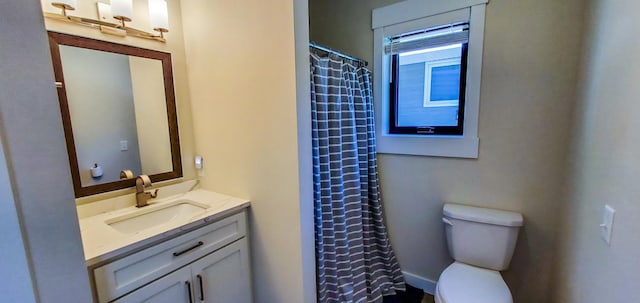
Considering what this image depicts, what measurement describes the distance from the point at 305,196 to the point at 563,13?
5.49 feet

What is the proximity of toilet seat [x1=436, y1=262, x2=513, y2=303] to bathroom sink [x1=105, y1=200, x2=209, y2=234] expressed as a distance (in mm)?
1362

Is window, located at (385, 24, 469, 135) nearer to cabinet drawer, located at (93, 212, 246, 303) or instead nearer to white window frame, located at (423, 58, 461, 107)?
white window frame, located at (423, 58, 461, 107)

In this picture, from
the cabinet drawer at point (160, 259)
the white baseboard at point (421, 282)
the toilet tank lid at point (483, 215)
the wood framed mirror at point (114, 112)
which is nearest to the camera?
the cabinet drawer at point (160, 259)

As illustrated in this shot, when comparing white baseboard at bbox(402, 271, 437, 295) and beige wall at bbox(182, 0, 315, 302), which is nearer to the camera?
beige wall at bbox(182, 0, 315, 302)

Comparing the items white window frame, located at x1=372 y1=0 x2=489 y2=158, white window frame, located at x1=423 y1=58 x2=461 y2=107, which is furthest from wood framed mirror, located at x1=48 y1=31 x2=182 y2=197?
white window frame, located at x1=423 y1=58 x2=461 y2=107

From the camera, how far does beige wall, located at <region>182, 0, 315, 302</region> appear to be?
1.24 meters

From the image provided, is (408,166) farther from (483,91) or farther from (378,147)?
(483,91)

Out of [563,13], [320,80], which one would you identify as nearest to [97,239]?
[320,80]

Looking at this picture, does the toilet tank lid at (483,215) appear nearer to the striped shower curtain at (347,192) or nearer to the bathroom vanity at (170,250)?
the striped shower curtain at (347,192)

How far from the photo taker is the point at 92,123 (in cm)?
132

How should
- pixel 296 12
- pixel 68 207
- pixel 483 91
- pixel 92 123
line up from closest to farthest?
pixel 68 207
pixel 296 12
pixel 92 123
pixel 483 91

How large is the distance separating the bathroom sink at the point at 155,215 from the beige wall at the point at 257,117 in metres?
0.21

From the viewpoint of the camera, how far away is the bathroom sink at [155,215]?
1.28 m

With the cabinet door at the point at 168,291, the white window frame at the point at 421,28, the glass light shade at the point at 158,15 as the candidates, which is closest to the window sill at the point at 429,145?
the white window frame at the point at 421,28
